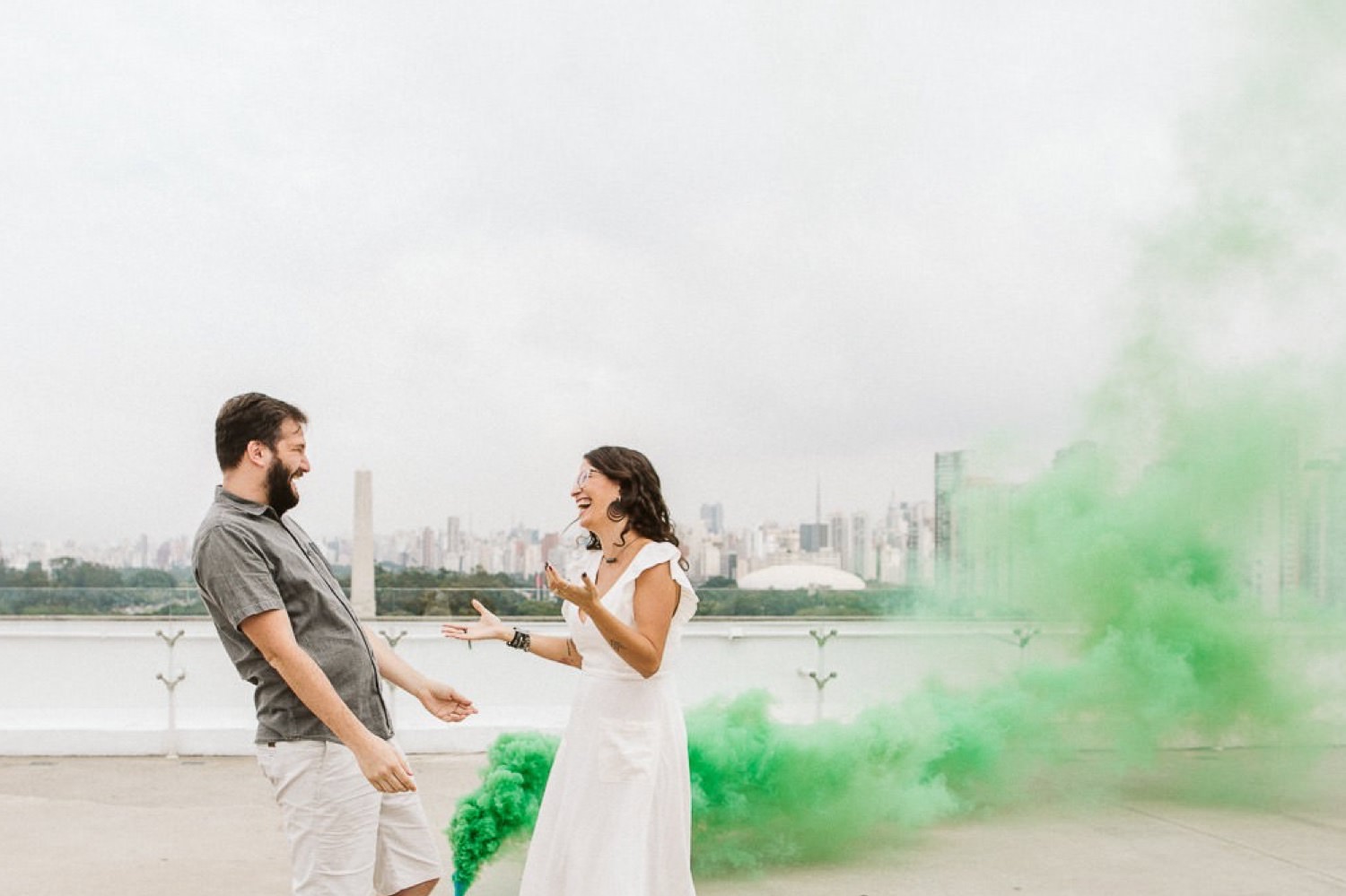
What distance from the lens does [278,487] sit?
116 inches

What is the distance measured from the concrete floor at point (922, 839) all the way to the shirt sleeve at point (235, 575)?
3038 millimetres

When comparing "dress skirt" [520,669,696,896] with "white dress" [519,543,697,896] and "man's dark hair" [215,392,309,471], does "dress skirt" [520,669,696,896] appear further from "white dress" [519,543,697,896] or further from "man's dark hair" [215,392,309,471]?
"man's dark hair" [215,392,309,471]

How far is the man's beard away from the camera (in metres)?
2.94

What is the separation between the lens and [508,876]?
557 cm

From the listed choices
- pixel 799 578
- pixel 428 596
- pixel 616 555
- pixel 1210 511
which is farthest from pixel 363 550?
pixel 616 555

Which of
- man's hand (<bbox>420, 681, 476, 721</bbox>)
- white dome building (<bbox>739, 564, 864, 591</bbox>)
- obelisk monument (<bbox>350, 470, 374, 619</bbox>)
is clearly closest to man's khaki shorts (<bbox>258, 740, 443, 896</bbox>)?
man's hand (<bbox>420, 681, 476, 721</bbox>)

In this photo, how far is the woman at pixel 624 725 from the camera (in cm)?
340

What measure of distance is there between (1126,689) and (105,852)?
18.6ft

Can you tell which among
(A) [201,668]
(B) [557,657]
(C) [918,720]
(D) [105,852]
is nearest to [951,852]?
(C) [918,720]

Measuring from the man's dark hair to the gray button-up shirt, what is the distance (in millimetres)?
96

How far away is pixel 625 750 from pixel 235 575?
1.24m

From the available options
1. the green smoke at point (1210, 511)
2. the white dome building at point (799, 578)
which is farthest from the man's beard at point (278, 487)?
the white dome building at point (799, 578)

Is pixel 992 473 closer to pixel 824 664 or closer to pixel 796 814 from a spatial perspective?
pixel 824 664

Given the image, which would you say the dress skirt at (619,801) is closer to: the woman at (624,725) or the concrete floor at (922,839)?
the woman at (624,725)
